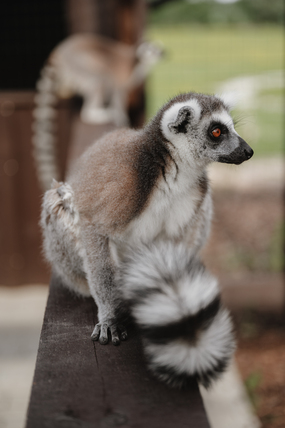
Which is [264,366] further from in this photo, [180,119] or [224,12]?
[224,12]

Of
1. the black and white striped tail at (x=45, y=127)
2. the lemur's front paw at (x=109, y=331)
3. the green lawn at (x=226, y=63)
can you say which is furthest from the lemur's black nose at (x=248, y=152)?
the green lawn at (x=226, y=63)

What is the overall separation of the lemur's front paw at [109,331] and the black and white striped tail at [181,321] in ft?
0.85

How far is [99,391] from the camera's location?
1529 millimetres

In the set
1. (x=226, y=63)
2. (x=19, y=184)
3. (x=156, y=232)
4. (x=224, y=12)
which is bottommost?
(x=19, y=184)

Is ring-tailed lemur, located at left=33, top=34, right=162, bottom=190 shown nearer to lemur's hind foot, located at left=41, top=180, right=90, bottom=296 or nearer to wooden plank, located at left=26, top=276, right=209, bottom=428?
lemur's hind foot, located at left=41, top=180, right=90, bottom=296

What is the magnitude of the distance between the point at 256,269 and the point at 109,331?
592 centimetres

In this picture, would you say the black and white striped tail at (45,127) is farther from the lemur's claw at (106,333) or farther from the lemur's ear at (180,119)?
the lemur's claw at (106,333)

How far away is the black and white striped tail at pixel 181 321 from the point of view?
59.9 inches

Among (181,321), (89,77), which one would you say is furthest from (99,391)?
(89,77)

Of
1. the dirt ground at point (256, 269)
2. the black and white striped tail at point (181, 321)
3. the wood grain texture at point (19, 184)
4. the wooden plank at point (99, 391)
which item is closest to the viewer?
the wooden plank at point (99, 391)

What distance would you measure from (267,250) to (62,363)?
6724mm

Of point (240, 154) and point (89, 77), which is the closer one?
point (240, 154)

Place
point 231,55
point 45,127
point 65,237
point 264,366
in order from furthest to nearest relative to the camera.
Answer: point 231,55
point 45,127
point 264,366
point 65,237

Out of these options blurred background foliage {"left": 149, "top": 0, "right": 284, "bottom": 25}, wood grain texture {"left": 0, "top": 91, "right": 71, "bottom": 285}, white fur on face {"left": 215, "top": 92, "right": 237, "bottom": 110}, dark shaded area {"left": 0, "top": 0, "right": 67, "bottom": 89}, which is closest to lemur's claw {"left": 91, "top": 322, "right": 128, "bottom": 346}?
white fur on face {"left": 215, "top": 92, "right": 237, "bottom": 110}
